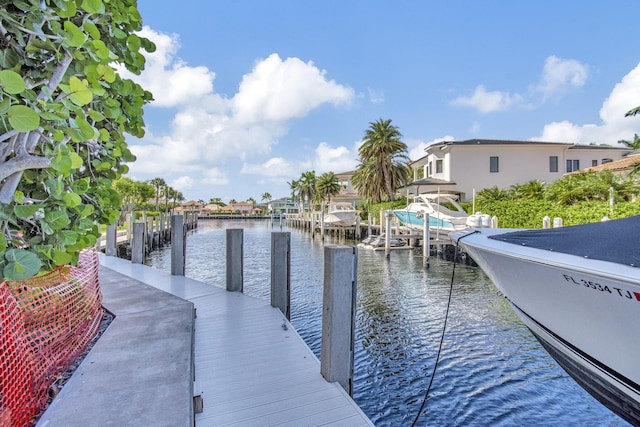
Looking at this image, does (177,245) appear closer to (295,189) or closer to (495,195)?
(495,195)

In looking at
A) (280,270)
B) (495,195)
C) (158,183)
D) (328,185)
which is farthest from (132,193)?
(280,270)

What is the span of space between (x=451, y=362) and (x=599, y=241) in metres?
3.20

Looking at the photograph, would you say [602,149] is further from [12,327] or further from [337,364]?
[12,327]

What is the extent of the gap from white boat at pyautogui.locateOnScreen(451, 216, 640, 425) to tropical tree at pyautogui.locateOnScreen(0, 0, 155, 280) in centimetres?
399

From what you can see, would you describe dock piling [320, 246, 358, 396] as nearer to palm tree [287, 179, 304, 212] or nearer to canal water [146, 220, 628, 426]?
canal water [146, 220, 628, 426]

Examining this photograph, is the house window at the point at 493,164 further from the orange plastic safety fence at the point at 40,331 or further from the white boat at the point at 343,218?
the orange plastic safety fence at the point at 40,331

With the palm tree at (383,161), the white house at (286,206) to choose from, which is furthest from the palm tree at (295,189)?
the palm tree at (383,161)

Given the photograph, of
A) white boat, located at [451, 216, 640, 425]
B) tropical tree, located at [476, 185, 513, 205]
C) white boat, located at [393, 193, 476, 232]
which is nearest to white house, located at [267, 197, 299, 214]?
tropical tree, located at [476, 185, 513, 205]

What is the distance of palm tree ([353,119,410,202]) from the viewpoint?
34812 millimetres

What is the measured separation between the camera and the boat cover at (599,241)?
10.2 ft

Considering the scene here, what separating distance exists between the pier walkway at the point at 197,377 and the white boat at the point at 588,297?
2.41 metres

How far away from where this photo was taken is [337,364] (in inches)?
138

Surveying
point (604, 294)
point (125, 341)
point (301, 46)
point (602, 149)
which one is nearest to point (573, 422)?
point (604, 294)

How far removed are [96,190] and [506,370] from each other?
611 cm
